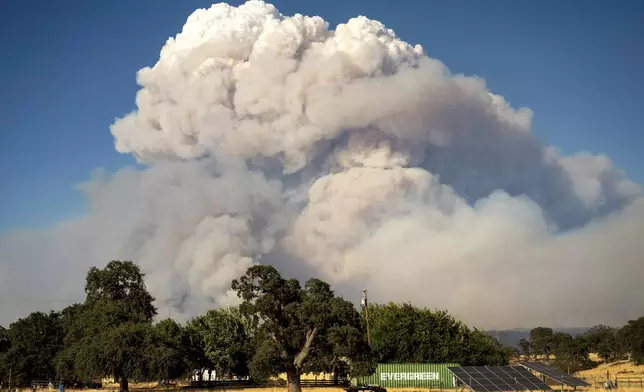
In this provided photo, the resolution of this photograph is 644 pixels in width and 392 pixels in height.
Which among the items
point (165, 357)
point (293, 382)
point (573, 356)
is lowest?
point (573, 356)

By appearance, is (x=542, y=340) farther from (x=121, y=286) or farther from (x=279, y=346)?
(x=279, y=346)

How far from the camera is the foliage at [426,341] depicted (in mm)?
85750

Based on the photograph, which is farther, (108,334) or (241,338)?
(241,338)

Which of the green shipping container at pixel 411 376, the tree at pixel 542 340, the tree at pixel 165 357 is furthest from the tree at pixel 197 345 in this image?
the tree at pixel 542 340

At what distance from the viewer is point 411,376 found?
246 ft

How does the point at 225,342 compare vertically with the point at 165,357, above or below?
above

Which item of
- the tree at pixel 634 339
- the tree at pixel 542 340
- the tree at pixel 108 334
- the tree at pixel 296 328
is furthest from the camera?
the tree at pixel 542 340

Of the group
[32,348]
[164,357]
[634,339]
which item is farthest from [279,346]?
[634,339]

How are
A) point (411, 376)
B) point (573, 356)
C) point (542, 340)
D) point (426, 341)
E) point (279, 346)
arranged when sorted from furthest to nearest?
point (542, 340) < point (573, 356) < point (426, 341) < point (411, 376) < point (279, 346)

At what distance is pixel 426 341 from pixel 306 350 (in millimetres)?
38330

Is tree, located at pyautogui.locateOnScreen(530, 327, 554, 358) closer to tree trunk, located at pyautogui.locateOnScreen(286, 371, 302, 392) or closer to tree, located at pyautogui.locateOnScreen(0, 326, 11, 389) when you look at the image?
tree, located at pyautogui.locateOnScreen(0, 326, 11, 389)

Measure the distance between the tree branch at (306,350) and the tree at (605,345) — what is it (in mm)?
102824

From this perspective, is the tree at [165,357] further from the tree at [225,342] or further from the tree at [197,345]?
→ the tree at [225,342]

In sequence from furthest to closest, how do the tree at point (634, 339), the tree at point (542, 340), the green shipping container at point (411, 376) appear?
the tree at point (542, 340) < the tree at point (634, 339) < the green shipping container at point (411, 376)
